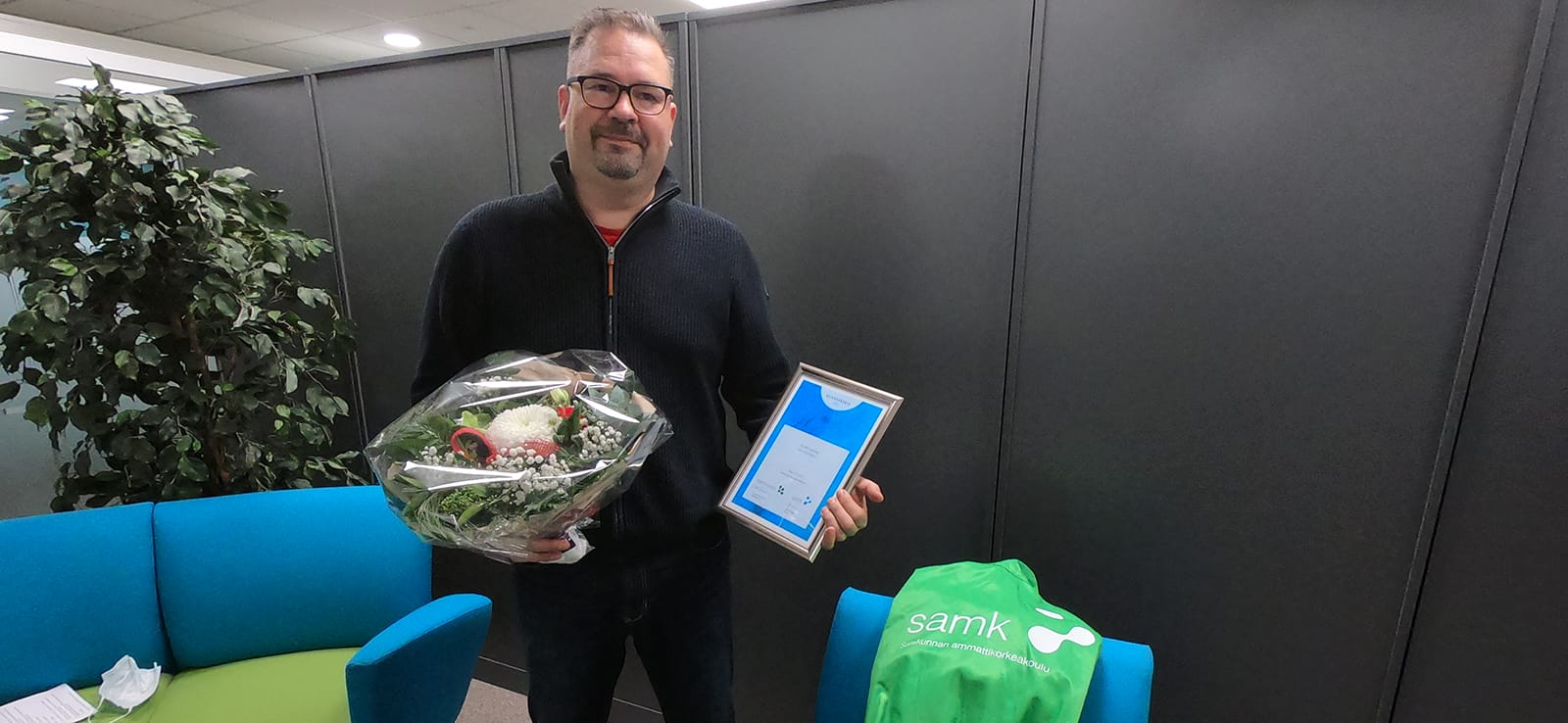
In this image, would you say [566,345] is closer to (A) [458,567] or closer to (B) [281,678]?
(B) [281,678]

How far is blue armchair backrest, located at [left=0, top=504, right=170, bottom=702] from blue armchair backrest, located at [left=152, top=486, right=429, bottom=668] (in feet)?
0.13

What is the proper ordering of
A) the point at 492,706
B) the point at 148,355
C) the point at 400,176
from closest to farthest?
1. the point at 148,355
2. the point at 400,176
3. the point at 492,706

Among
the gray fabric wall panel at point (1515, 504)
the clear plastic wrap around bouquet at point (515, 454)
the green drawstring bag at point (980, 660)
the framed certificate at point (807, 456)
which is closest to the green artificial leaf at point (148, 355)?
the clear plastic wrap around bouquet at point (515, 454)

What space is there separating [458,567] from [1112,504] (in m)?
2.01

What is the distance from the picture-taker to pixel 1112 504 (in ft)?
4.83

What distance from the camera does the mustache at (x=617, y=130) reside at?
110cm

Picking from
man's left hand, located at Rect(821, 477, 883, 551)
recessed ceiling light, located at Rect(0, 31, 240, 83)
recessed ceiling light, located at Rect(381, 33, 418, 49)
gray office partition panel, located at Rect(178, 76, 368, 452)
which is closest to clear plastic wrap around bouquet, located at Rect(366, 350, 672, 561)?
man's left hand, located at Rect(821, 477, 883, 551)

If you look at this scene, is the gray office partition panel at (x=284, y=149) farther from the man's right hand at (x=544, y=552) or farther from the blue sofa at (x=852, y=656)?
the blue sofa at (x=852, y=656)

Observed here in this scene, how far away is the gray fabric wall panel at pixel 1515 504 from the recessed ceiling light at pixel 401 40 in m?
6.21

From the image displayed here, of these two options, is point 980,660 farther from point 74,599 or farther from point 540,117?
point 74,599

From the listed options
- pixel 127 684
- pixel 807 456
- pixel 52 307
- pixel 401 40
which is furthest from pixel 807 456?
pixel 401 40

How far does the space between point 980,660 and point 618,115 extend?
39.2 inches

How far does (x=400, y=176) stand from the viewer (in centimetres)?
203

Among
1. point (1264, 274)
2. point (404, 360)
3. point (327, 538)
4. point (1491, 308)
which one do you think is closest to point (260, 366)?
point (404, 360)
